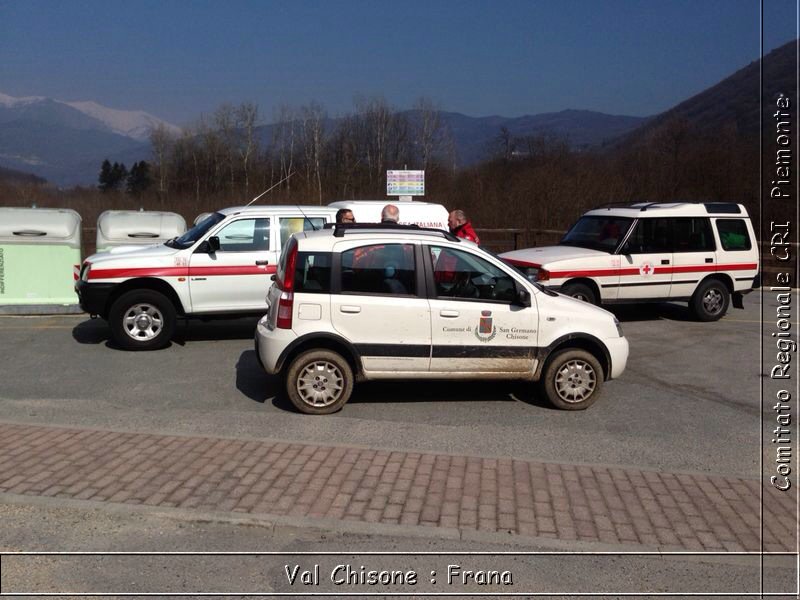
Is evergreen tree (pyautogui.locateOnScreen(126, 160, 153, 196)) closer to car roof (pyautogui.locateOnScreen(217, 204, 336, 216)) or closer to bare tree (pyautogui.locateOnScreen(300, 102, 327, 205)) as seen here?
bare tree (pyautogui.locateOnScreen(300, 102, 327, 205))

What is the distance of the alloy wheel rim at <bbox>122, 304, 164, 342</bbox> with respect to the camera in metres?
10.4

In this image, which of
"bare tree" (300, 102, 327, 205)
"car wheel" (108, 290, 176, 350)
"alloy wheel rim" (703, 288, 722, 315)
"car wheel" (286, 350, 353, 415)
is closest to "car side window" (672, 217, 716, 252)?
"alloy wheel rim" (703, 288, 722, 315)

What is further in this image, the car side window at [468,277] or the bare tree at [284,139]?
the bare tree at [284,139]

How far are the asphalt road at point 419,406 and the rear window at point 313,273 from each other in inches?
48.6

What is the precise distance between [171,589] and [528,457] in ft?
10.2

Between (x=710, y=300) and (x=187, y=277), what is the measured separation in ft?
29.3

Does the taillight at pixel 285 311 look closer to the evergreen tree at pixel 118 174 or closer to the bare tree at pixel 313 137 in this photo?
the bare tree at pixel 313 137

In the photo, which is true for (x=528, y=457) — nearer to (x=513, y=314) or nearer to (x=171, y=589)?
(x=513, y=314)

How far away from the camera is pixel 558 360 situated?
770 cm

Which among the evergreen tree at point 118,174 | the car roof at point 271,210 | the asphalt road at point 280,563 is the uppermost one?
the evergreen tree at point 118,174

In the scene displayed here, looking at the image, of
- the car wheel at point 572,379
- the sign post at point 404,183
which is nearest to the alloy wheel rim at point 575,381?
the car wheel at point 572,379

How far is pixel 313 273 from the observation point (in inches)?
291

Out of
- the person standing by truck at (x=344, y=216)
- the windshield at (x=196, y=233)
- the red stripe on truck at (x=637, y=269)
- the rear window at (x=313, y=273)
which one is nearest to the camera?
the rear window at (x=313, y=273)

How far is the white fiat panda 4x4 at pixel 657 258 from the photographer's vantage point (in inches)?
495
